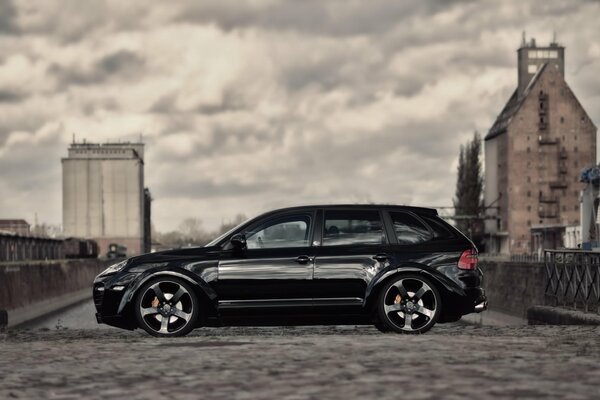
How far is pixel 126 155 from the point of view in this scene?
14150cm

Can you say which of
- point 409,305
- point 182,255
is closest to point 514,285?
point 409,305

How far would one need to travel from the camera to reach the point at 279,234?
41.8ft

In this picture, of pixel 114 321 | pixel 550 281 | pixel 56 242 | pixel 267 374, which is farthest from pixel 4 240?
pixel 267 374

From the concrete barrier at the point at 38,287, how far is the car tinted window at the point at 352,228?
15483mm

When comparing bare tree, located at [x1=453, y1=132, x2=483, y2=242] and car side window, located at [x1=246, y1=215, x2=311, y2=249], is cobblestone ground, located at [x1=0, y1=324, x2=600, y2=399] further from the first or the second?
bare tree, located at [x1=453, y1=132, x2=483, y2=242]

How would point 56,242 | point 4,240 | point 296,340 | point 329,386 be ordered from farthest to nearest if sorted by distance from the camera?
point 56,242, point 4,240, point 296,340, point 329,386

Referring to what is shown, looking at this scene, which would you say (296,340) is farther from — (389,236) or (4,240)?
(4,240)

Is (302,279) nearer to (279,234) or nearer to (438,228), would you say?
(279,234)

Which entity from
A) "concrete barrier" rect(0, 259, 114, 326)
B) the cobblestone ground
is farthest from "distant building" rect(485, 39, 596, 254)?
the cobblestone ground

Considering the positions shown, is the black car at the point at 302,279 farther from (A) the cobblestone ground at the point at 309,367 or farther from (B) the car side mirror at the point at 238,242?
(A) the cobblestone ground at the point at 309,367

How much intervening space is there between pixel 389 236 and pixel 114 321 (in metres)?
3.38

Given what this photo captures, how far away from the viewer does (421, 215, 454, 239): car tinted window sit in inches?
507

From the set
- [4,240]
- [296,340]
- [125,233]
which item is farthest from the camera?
[125,233]

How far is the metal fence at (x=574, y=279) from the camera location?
68.9 ft
